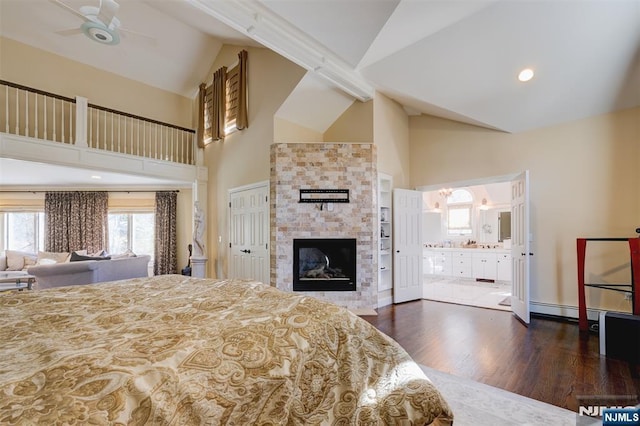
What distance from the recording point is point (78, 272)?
4.96 m

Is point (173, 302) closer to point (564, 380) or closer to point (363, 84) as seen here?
point (564, 380)

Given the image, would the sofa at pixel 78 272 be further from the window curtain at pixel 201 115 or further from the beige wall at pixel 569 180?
the beige wall at pixel 569 180

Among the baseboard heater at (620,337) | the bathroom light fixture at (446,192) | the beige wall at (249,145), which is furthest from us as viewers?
the bathroom light fixture at (446,192)

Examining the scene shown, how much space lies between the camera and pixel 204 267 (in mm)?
6371

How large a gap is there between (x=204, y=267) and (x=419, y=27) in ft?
18.6

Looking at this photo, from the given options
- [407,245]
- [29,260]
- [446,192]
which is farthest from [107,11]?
[446,192]

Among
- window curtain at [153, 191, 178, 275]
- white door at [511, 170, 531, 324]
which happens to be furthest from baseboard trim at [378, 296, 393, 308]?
window curtain at [153, 191, 178, 275]

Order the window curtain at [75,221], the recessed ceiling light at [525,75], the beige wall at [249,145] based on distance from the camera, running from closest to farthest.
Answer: the recessed ceiling light at [525,75] → the beige wall at [249,145] → the window curtain at [75,221]

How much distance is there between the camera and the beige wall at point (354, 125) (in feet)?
16.5

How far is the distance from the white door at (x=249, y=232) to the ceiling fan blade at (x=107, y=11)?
2.79 metres

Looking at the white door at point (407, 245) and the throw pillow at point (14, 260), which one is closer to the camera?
the white door at point (407, 245)

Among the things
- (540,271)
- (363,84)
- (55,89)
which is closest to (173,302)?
(363,84)

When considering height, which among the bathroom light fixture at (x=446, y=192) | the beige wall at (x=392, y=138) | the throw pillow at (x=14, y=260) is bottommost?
the throw pillow at (x=14, y=260)

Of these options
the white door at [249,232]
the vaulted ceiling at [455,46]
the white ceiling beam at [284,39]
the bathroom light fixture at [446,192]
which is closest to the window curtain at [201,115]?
the white door at [249,232]
